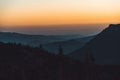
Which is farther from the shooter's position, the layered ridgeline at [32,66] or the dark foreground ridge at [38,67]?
the dark foreground ridge at [38,67]

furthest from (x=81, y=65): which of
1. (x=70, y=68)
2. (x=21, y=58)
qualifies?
(x=21, y=58)

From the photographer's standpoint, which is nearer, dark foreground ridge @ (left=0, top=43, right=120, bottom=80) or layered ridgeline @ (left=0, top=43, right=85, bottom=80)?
layered ridgeline @ (left=0, top=43, right=85, bottom=80)

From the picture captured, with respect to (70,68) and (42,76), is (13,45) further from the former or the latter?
(42,76)

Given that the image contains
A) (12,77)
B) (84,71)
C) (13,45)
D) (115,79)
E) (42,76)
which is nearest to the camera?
(12,77)

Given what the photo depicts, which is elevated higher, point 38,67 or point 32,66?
point 32,66

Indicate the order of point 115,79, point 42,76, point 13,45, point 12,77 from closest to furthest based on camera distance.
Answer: point 12,77
point 42,76
point 115,79
point 13,45

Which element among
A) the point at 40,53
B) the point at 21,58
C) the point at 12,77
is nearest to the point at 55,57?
the point at 40,53

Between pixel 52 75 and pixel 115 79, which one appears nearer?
pixel 52 75

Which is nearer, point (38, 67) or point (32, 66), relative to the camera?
point (32, 66)

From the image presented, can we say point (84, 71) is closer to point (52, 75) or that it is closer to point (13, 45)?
point (52, 75)

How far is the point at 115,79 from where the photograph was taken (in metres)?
108

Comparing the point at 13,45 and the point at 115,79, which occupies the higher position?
the point at 13,45

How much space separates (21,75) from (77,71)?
812 inches

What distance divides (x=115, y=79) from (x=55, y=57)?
18019 millimetres
